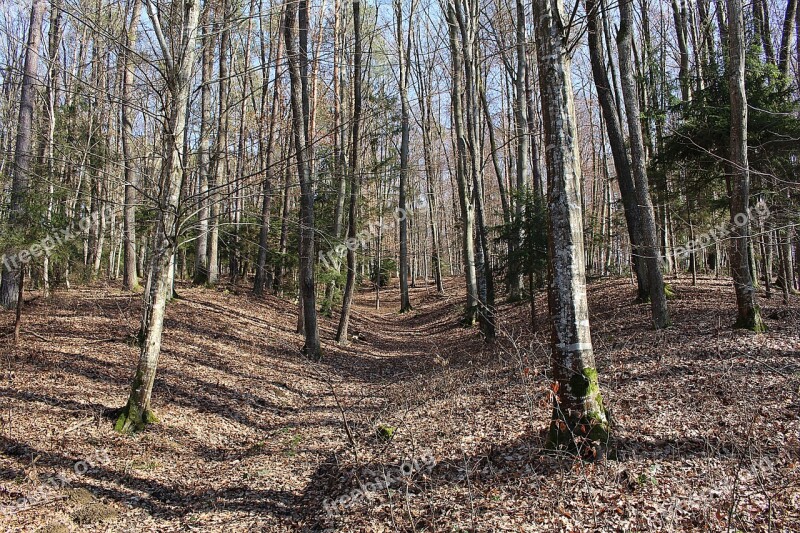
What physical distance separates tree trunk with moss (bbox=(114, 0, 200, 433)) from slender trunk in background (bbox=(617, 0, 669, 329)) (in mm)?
8293

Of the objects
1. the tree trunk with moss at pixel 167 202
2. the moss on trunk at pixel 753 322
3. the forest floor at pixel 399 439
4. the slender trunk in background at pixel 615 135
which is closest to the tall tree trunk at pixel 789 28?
the slender trunk in background at pixel 615 135

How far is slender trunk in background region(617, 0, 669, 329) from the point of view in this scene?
9516mm

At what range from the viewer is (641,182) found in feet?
32.9

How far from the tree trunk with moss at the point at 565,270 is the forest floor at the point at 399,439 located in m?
0.32

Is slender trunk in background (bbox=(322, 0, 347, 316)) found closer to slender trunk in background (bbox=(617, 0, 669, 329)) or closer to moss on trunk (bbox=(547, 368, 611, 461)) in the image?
slender trunk in background (bbox=(617, 0, 669, 329))

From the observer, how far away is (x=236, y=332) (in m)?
12.6

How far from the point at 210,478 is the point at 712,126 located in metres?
11.7

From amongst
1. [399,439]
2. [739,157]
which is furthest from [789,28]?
[399,439]

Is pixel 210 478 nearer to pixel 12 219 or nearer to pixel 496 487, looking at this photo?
pixel 496 487

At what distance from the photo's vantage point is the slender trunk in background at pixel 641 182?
952 cm

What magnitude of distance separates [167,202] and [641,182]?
8944 millimetres

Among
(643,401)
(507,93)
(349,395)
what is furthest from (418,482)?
(507,93)

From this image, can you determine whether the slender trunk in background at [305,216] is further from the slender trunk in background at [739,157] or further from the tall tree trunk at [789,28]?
the tall tree trunk at [789,28]

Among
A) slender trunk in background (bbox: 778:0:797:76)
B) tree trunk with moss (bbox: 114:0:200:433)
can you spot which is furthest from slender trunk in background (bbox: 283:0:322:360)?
slender trunk in background (bbox: 778:0:797:76)
